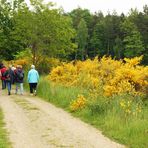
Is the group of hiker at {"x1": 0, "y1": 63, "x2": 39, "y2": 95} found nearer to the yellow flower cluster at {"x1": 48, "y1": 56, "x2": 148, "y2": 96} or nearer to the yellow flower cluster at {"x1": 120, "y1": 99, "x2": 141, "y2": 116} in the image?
the yellow flower cluster at {"x1": 48, "y1": 56, "x2": 148, "y2": 96}

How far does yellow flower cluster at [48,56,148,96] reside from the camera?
18.1 m

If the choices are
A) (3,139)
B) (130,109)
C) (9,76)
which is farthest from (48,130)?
(9,76)

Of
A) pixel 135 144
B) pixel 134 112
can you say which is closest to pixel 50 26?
pixel 134 112

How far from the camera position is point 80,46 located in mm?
108875

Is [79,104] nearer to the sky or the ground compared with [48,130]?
nearer to the sky

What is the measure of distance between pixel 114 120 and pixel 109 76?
872 cm

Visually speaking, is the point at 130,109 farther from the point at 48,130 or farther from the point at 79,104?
the point at 79,104

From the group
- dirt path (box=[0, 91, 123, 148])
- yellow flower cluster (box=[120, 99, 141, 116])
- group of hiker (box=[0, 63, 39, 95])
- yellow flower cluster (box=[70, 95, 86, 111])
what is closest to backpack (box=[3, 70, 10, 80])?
group of hiker (box=[0, 63, 39, 95])

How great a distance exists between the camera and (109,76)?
22531 mm

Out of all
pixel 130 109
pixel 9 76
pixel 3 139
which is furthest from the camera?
pixel 9 76

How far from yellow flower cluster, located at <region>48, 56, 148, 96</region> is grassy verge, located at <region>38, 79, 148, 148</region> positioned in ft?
3.84

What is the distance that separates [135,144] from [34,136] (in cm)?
289

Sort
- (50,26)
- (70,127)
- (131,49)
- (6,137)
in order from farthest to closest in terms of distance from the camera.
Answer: (131,49) < (50,26) < (70,127) < (6,137)

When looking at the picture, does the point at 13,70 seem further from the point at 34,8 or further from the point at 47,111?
the point at 34,8
